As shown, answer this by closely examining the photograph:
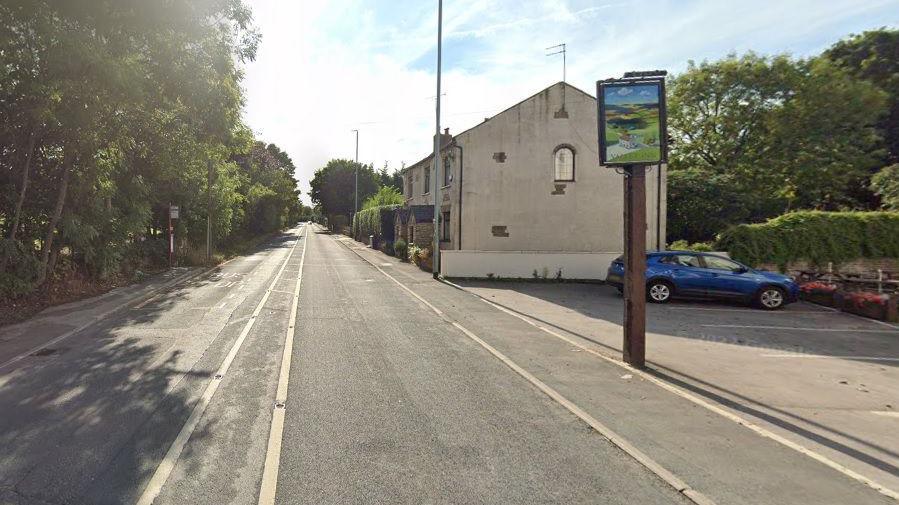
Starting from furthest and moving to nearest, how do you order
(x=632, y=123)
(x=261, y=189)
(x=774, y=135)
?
(x=261, y=189) < (x=774, y=135) < (x=632, y=123)

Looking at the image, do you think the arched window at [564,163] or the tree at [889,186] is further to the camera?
the arched window at [564,163]

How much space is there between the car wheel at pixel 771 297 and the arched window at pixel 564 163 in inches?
407

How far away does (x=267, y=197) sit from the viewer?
169 feet

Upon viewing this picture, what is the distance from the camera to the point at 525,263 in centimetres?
2159

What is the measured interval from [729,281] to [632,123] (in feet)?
29.7

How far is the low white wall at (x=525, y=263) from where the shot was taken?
21500 millimetres

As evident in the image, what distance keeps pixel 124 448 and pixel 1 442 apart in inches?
47.7

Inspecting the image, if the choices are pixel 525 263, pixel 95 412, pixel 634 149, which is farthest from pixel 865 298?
pixel 95 412

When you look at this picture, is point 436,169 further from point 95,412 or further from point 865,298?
point 95,412

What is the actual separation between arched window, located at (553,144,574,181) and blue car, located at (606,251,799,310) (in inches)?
330

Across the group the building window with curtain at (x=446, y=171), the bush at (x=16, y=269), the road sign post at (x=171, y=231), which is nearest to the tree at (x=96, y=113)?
the bush at (x=16, y=269)

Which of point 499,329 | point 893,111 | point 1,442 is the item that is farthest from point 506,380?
point 893,111

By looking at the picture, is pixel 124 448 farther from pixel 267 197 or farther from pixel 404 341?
pixel 267 197

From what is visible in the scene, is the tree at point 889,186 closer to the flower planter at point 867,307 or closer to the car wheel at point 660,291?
the flower planter at point 867,307
